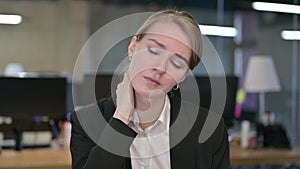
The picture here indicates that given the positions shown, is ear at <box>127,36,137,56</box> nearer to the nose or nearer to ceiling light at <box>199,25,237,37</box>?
the nose

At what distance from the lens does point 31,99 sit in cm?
274

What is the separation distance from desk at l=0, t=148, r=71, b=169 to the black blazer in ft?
3.58

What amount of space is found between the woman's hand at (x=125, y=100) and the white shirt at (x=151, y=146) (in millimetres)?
20

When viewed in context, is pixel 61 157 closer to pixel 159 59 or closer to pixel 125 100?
pixel 125 100

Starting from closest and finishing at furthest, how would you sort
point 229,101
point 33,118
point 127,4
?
1. point 33,118
2. point 229,101
3. point 127,4

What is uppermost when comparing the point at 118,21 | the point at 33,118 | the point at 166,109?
the point at 118,21

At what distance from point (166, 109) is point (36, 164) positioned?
122 cm

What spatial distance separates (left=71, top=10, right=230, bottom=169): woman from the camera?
941 mm

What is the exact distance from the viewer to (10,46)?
540cm

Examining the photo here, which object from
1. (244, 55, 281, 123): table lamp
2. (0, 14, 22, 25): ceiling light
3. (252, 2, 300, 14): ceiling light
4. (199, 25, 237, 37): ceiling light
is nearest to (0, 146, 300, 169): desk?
(244, 55, 281, 123): table lamp

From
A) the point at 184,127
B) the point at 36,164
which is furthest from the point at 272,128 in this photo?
the point at 184,127

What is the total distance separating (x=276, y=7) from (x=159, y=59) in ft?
15.1

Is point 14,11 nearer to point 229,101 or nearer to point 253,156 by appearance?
point 229,101

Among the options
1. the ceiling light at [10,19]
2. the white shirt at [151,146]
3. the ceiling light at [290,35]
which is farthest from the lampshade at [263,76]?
the ceiling light at [10,19]
